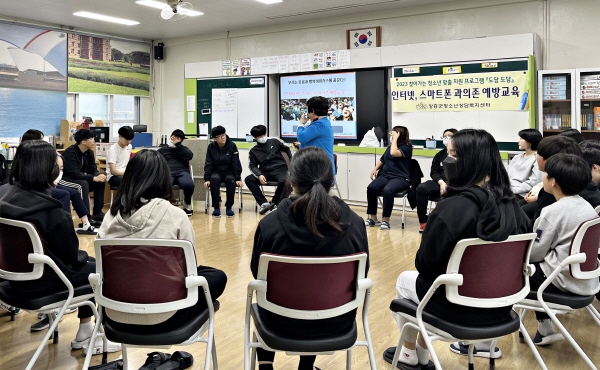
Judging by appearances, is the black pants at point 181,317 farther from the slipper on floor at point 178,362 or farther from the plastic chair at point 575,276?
the plastic chair at point 575,276

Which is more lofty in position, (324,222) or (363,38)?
(363,38)

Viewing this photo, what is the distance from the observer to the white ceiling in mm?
7696

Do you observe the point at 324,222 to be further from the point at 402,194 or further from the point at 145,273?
the point at 402,194

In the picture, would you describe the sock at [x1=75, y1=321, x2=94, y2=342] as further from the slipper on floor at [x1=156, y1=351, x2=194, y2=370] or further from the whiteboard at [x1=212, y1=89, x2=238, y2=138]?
the whiteboard at [x1=212, y1=89, x2=238, y2=138]

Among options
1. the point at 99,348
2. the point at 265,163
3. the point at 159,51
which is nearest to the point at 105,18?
the point at 159,51

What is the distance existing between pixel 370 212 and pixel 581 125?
2689mm

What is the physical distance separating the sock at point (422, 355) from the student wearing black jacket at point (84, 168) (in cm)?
493

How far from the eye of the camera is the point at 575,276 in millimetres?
2389

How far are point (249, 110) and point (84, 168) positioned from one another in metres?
3.41

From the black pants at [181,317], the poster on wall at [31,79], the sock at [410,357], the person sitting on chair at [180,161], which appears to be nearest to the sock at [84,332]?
the black pants at [181,317]

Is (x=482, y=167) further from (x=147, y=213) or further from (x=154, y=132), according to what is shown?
(x=154, y=132)

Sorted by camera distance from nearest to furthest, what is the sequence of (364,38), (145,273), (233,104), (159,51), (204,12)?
(145,273) → (364,38) → (204,12) → (233,104) → (159,51)

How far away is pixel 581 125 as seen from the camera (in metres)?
6.29

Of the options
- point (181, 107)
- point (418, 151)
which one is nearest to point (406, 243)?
point (418, 151)
